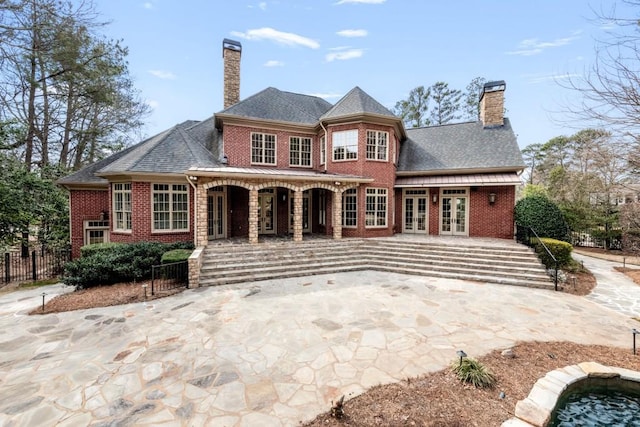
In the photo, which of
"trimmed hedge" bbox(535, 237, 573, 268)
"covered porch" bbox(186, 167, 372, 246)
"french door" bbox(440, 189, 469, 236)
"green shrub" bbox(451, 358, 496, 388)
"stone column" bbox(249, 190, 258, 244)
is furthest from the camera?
"french door" bbox(440, 189, 469, 236)

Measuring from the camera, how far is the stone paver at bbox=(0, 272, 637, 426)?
3475 millimetres

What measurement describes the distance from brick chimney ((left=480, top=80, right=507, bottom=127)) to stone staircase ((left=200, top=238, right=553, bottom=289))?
342 inches

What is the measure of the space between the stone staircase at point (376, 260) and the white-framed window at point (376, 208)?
71.5 inches

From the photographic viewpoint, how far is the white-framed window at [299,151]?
15.6 m

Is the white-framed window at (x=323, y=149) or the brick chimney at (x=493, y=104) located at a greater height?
the brick chimney at (x=493, y=104)

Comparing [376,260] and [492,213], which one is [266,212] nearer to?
[376,260]

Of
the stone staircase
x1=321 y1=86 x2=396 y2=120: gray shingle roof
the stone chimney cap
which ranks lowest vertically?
the stone staircase

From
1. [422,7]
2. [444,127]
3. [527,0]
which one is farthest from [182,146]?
[444,127]

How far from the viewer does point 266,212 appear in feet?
48.8

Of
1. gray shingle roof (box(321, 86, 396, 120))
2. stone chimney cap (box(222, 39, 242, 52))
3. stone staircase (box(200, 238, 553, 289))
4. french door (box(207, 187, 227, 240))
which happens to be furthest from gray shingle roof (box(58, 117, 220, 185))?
gray shingle roof (box(321, 86, 396, 120))

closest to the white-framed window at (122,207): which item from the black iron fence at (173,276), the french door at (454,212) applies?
the black iron fence at (173,276)

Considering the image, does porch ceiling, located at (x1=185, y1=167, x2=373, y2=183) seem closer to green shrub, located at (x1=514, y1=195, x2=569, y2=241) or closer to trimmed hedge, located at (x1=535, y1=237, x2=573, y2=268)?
green shrub, located at (x1=514, y1=195, x2=569, y2=241)

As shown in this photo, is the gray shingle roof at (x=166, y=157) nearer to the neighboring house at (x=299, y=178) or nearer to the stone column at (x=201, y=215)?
the neighboring house at (x=299, y=178)

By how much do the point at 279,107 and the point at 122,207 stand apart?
939 centimetres
